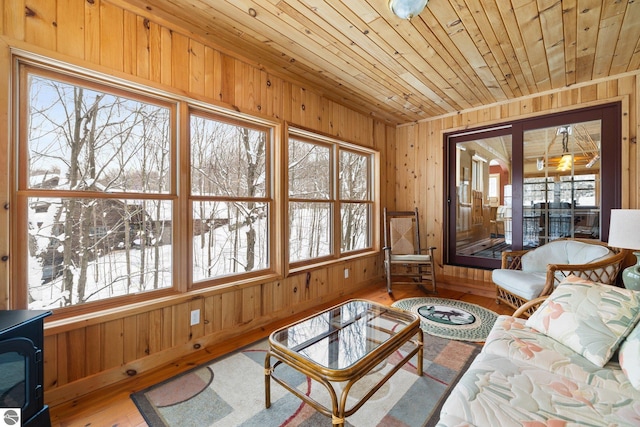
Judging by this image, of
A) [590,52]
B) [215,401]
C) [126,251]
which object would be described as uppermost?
[590,52]

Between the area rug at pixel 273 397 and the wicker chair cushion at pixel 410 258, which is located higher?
the wicker chair cushion at pixel 410 258

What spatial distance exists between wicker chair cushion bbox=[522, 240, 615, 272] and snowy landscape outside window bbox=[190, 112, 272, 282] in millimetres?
2892

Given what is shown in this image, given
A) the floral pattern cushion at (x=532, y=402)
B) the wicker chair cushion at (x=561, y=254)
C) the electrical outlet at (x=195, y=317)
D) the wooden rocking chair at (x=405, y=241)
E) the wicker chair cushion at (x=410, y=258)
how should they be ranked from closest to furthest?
the floral pattern cushion at (x=532, y=402) < the electrical outlet at (x=195, y=317) < the wicker chair cushion at (x=561, y=254) < the wicker chair cushion at (x=410, y=258) < the wooden rocking chair at (x=405, y=241)

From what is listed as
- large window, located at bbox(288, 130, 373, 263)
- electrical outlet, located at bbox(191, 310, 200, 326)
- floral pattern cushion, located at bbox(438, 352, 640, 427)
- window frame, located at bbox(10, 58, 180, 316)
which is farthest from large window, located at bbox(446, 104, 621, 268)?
window frame, located at bbox(10, 58, 180, 316)

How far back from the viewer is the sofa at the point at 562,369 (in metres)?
0.92

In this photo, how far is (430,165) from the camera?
13.4 ft

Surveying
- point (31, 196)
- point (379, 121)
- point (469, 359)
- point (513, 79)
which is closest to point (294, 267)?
point (469, 359)

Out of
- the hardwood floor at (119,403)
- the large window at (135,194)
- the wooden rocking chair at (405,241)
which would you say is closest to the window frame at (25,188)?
the large window at (135,194)

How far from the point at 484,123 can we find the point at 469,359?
9.77ft

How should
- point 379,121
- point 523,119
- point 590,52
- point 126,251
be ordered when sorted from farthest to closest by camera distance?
point 379,121, point 523,119, point 590,52, point 126,251

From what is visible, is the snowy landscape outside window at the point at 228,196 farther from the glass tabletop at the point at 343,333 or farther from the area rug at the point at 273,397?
the glass tabletop at the point at 343,333

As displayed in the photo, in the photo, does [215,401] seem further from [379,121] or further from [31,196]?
[379,121]

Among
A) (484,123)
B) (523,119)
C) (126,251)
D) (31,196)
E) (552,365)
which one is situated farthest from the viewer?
(484,123)

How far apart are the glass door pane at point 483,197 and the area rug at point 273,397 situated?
221 centimetres
